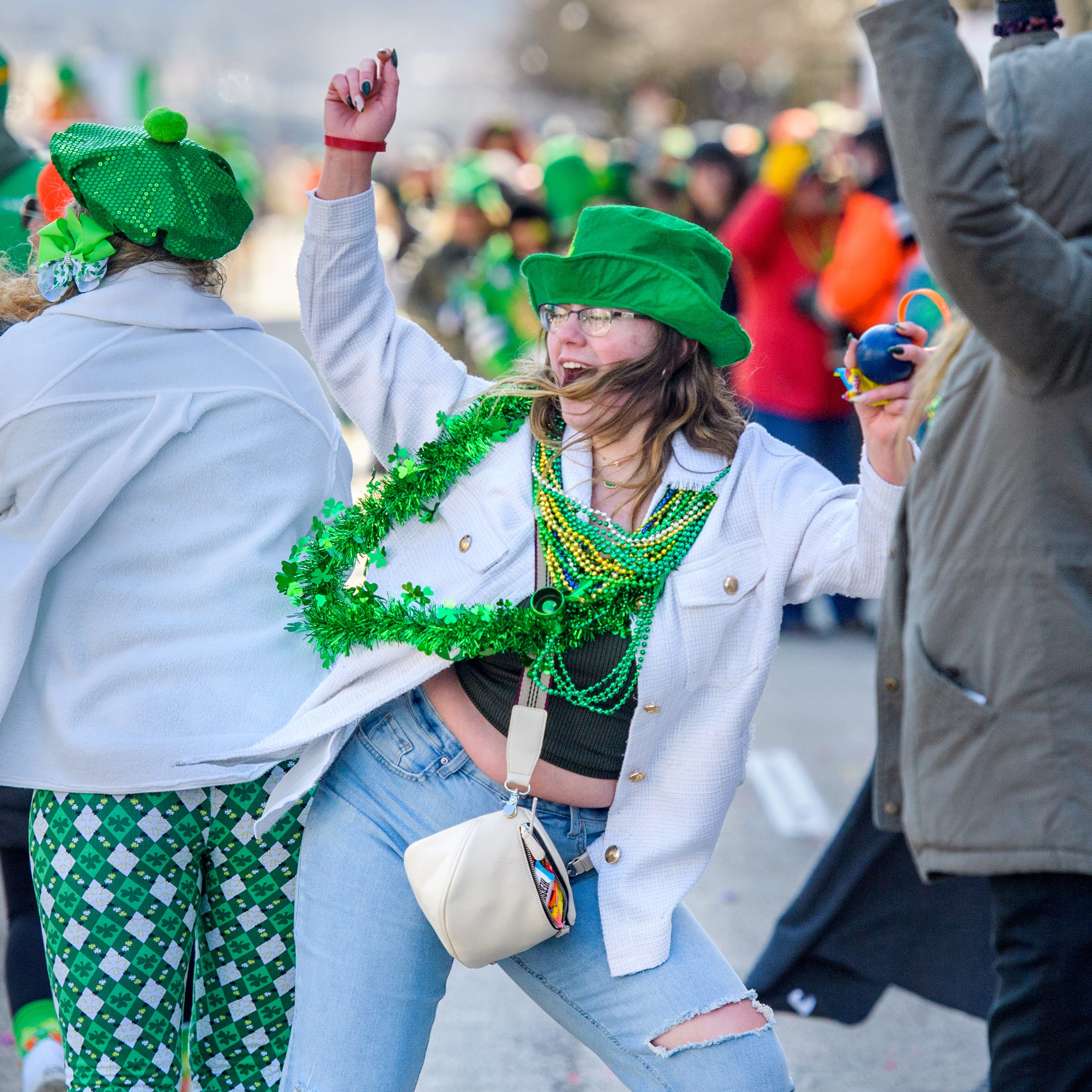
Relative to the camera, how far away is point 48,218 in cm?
336

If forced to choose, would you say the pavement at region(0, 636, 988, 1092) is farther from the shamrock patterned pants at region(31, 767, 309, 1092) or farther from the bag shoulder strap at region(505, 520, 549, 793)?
the bag shoulder strap at region(505, 520, 549, 793)

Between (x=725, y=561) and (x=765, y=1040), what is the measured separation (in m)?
0.75

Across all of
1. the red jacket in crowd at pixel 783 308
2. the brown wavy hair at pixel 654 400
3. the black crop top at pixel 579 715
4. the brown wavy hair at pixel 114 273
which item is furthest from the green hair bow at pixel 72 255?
the red jacket in crowd at pixel 783 308

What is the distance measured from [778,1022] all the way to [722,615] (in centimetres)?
203

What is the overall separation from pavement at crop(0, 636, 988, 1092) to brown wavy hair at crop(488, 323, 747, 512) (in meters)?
1.86

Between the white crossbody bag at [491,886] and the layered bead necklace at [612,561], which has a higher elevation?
the layered bead necklace at [612,561]

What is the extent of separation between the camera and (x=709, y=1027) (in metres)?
2.28

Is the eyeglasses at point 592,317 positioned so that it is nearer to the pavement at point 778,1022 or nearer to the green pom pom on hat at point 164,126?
the green pom pom on hat at point 164,126

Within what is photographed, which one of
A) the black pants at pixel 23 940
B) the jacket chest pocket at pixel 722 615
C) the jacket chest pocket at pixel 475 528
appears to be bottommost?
the black pants at pixel 23 940

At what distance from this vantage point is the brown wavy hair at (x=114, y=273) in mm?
2684

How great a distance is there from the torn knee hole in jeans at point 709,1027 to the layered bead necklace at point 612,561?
1.60ft

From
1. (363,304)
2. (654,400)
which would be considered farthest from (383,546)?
(654,400)

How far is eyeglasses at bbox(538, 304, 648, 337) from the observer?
248cm

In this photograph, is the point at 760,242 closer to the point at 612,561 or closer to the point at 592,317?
the point at 592,317
